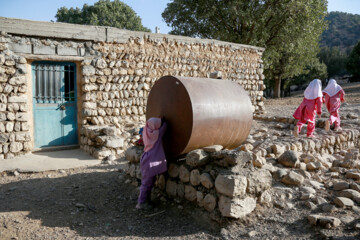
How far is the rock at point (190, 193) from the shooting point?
11.4ft

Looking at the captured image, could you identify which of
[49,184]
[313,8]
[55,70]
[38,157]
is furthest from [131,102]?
[313,8]

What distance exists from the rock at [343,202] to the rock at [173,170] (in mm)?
1878

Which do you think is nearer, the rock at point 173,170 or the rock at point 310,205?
the rock at point 310,205

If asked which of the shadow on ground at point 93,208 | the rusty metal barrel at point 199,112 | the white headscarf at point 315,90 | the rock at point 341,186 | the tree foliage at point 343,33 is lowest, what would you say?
the shadow on ground at point 93,208

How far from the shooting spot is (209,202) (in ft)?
10.6

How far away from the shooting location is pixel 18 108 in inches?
231

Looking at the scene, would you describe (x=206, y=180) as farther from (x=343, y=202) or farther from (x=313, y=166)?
(x=313, y=166)

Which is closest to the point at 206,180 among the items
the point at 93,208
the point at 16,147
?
the point at 93,208

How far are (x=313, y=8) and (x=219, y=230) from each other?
1610 cm

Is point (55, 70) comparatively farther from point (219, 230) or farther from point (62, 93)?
point (219, 230)

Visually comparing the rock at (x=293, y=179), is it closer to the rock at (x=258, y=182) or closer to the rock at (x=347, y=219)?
the rock at (x=258, y=182)

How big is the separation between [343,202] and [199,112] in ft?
6.16

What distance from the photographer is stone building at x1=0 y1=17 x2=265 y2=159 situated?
5805 millimetres

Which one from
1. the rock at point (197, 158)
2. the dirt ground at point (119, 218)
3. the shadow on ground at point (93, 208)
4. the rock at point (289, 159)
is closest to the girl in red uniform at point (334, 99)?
the rock at point (289, 159)
